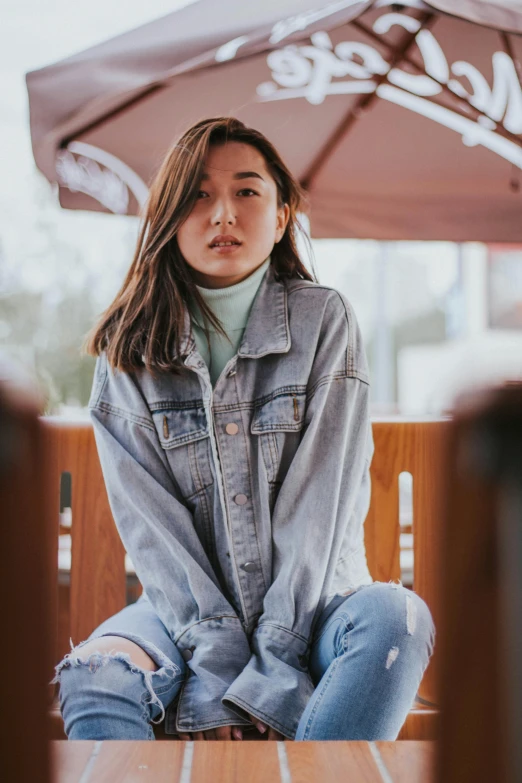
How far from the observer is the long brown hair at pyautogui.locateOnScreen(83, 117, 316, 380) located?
1.77 metres

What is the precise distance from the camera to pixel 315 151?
11.2 feet

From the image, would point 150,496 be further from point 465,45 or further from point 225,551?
point 465,45

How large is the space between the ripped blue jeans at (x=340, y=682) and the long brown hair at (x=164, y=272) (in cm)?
60

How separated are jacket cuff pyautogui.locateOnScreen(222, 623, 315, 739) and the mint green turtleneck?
58 cm

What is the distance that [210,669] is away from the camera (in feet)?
4.90

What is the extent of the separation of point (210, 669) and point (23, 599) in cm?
108

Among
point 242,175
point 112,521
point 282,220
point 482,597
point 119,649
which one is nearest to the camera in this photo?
point 482,597

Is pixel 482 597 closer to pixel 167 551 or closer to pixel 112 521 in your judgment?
pixel 167 551

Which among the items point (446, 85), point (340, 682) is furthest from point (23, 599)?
point (446, 85)

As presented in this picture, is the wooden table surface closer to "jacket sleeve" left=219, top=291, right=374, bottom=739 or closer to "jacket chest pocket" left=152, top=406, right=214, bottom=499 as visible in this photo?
"jacket sleeve" left=219, top=291, right=374, bottom=739

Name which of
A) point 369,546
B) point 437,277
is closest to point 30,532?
point 369,546

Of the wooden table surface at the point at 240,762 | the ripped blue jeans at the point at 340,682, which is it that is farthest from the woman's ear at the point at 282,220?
the wooden table surface at the point at 240,762

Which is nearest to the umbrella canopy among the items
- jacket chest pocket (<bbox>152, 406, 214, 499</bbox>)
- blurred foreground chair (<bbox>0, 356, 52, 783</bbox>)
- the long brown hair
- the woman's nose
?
the long brown hair

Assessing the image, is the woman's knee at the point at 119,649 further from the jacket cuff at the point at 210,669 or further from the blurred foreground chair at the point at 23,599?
the blurred foreground chair at the point at 23,599
